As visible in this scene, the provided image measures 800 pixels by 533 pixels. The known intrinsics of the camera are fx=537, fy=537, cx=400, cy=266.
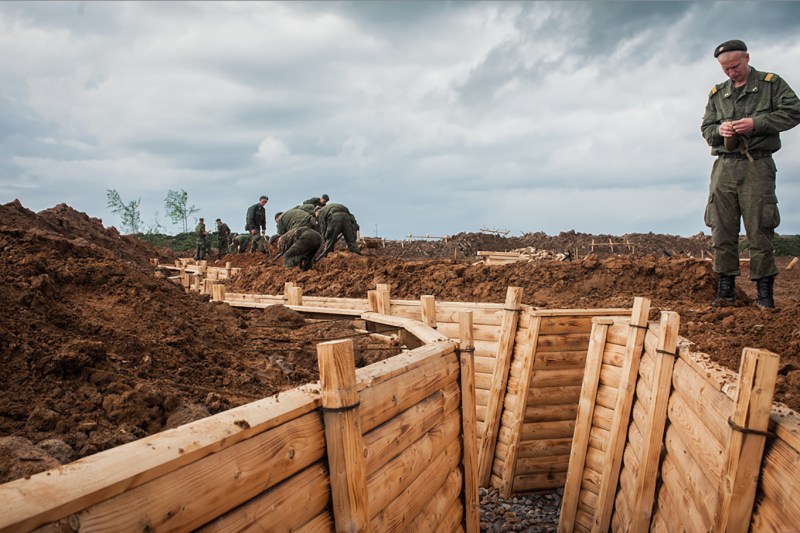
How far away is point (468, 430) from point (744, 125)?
169 inches

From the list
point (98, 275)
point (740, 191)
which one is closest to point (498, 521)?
point (740, 191)

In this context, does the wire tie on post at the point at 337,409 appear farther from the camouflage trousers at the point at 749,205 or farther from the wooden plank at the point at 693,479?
the camouflage trousers at the point at 749,205

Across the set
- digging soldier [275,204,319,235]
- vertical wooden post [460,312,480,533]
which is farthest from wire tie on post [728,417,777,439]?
digging soldier [275,204,319,235]

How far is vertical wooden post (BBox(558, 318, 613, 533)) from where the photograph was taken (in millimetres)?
5645

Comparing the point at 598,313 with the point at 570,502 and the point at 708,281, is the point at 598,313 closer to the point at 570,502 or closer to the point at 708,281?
the point at 570,502

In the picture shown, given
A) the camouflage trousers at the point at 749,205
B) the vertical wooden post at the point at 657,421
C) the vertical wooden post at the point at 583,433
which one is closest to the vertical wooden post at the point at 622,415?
the vertical wooden post at the point at 583,433

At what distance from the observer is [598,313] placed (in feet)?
21.0

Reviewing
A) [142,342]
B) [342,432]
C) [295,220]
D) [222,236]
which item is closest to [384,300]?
[142,342]

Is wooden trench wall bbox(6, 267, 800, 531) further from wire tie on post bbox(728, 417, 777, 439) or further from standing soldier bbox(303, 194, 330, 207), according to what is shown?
standing soldier bbox(303, 194, 330, 207)

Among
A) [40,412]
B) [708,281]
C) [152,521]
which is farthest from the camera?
[708,281]

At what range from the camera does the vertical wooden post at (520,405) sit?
6.38 meters

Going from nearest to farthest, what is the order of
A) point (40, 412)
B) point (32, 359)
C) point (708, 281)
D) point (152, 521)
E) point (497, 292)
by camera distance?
1. point (152, 521)
2. point (40, 412)
3. point (32, 359)
4. point (708, 281)
5. point (497, 292)

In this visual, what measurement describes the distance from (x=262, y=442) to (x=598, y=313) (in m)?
5.36

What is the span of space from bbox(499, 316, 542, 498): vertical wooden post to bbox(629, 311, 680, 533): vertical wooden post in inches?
88.4
